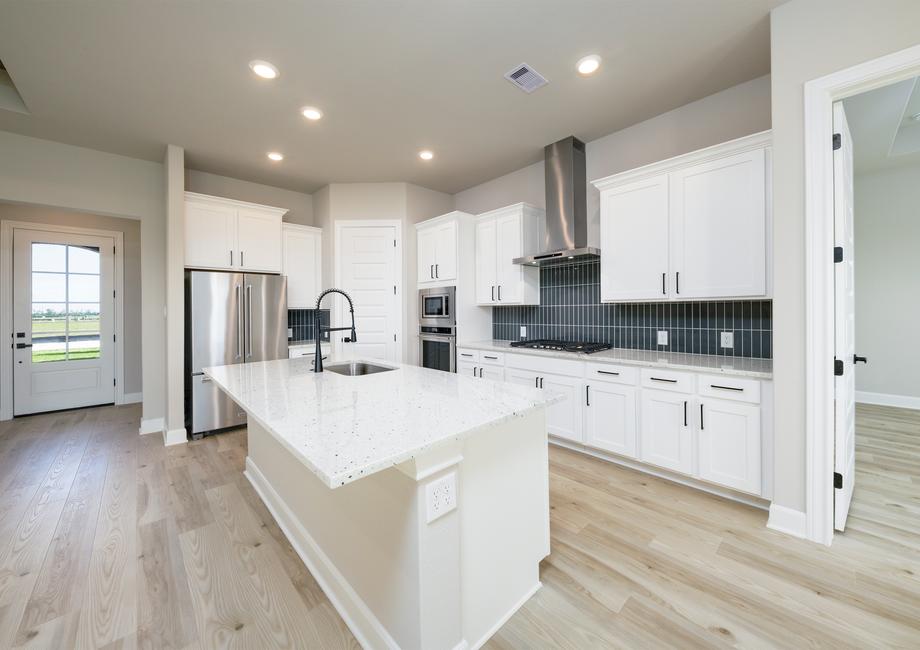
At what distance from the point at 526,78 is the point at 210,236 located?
3405 millimetres

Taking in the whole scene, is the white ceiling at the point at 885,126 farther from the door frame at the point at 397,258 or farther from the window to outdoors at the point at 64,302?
the window to outdoors at the point at 64,302

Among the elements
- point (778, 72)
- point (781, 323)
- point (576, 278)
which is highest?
point (778, 72)

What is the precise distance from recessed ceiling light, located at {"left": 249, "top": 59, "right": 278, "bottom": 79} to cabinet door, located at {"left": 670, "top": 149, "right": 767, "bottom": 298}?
2.84m

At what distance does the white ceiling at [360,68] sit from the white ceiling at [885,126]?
3.44 feet

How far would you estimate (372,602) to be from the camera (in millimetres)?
1351

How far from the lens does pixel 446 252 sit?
4.21 metres

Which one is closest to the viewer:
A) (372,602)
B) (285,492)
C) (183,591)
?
(372,602)

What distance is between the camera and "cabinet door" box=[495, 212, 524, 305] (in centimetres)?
381

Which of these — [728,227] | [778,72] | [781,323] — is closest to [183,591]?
[781,323]

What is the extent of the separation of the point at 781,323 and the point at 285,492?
289cm

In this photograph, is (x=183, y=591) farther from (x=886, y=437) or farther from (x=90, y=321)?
(x=886, y=437)

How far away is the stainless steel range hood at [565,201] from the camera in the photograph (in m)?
3.45

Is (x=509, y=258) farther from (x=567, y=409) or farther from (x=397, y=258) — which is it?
(x=567, y=409)

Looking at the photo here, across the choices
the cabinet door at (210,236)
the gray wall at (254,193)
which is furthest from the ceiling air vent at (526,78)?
the gray wall at (254,193)
